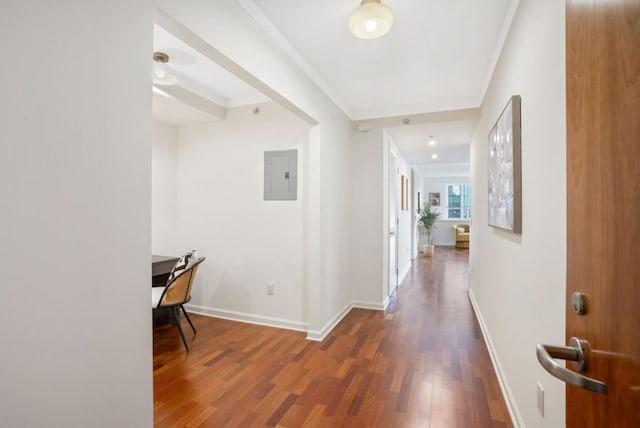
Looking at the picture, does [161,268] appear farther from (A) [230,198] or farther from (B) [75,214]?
(B) [75,214]

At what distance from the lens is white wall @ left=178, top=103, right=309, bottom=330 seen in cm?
337

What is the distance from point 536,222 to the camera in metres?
1.44

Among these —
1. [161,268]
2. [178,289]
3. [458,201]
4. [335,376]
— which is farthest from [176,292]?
[458,201]

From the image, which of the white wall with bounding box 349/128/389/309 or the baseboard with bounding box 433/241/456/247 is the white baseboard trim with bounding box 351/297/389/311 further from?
the baseboard with bounding box 433/241/456/247

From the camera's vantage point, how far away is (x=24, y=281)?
0.85 meters

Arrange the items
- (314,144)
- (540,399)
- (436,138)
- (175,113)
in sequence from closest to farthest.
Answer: (540,399) < (314,144) < (175,113) < (436,138)

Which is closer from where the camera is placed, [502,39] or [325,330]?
[502,39]

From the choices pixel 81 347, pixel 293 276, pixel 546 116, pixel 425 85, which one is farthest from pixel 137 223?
pixel 425 85

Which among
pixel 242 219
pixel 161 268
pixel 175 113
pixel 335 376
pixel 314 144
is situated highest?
pixel 175 113

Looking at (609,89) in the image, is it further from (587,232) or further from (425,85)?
(425,85)

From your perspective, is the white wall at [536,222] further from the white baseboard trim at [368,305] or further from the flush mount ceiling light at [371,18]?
the white baseboard trim at [368,305]

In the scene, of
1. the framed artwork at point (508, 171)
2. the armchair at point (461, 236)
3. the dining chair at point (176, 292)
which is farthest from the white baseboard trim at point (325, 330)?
the armchair at point (461, 236)

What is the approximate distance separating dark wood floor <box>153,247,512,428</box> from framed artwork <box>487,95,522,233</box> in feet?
3.91

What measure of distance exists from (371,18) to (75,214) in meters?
1.79
